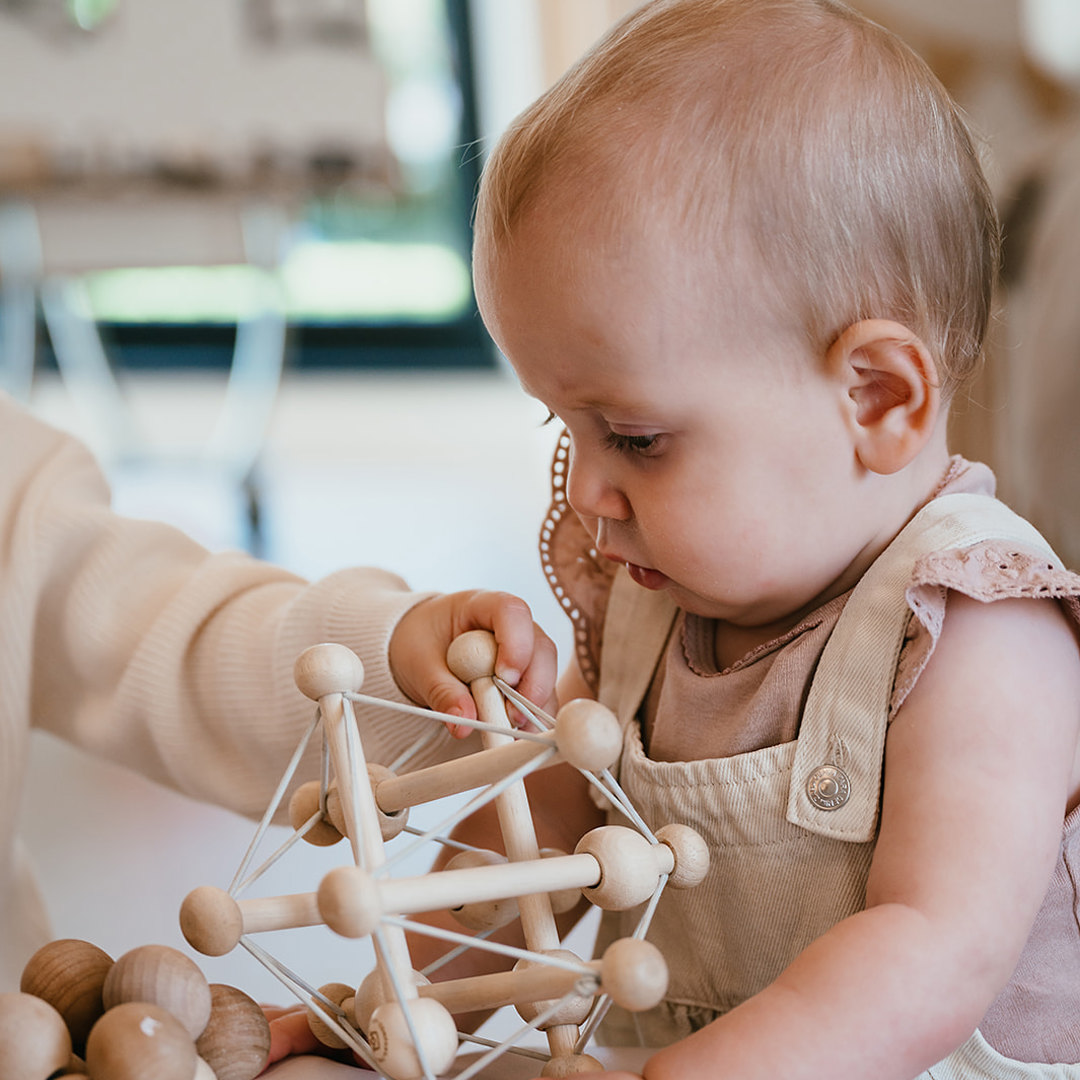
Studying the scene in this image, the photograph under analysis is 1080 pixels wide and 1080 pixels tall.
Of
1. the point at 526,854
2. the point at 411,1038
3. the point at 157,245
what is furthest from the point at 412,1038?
the point at 157,245

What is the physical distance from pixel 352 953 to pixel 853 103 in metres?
0.81

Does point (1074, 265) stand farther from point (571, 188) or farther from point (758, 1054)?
point (758, 1054)

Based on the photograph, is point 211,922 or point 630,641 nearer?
point 211,922

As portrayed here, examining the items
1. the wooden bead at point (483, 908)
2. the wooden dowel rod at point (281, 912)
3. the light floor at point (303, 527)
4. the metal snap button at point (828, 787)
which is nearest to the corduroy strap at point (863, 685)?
the metal snap button at point (828, 787)

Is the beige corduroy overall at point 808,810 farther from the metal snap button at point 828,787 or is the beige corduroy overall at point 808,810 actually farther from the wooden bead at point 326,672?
the wooden bead at point 326,672

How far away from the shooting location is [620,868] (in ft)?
1.51

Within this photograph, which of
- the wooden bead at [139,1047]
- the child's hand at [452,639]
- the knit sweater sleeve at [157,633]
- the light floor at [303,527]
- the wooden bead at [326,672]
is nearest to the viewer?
the wooden bead at [139,1047]

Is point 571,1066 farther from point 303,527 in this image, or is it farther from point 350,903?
point 303,527

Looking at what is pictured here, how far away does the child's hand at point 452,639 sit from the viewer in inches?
23.8

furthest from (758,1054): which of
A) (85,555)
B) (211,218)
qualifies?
(211,218)

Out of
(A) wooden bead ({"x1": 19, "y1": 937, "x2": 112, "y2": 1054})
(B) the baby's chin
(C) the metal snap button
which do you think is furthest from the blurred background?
(A) wooden bead ({"x1": 19, "y1": 937, "x2": 112, "y2": 1054})

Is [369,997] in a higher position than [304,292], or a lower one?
higher

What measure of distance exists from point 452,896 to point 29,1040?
5.4 inches

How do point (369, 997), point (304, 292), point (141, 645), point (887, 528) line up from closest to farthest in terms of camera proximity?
point (369, 997) < point (887, 528) < point (141, 645) < point (304, 292)
